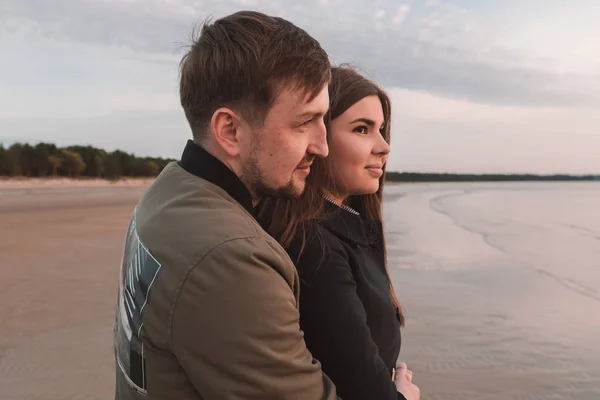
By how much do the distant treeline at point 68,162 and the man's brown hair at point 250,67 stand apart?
44966 millimetres

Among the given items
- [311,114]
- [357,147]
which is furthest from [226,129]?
[357,147]

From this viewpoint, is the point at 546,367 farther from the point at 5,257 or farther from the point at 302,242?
the point at 5,257

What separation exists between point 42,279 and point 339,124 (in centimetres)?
697

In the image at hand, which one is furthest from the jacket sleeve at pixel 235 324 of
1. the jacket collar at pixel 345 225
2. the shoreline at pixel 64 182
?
the shoreline at pixel 64 182

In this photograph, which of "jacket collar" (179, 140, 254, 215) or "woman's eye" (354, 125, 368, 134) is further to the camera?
"woman's eye" (354, 125, 368, 134)

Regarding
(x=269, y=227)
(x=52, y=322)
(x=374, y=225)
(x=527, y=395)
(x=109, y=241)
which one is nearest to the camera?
(x=269, y=227)

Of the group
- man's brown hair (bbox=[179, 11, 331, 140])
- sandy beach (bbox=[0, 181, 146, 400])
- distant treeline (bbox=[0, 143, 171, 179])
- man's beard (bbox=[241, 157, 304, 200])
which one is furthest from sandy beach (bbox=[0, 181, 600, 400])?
distant treeline (bbox=[0, 143, 171, 179])

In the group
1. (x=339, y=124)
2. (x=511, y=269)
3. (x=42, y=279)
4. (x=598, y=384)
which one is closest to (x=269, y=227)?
(x=339, y=124)

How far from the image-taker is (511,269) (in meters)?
10.0

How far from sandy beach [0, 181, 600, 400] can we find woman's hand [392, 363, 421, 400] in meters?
2.40

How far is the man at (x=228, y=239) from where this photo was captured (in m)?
1.20

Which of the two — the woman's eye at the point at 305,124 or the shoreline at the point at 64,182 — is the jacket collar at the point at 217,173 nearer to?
the woman's eye at the point at 305,124

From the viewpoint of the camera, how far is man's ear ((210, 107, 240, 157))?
4.89 ft

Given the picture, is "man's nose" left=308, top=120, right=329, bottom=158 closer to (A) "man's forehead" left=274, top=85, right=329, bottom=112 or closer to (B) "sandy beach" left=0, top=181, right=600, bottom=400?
(A) "man's forehead" left=274, top=85, right=329, bottom=112
